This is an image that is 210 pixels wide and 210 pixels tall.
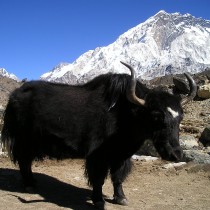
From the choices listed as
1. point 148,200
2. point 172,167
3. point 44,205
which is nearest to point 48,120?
point 44,205

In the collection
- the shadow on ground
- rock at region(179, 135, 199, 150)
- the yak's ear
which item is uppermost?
the yak's ear

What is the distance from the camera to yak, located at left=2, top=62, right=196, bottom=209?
5.70m

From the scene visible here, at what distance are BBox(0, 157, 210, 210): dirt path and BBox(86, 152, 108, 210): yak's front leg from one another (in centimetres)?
17

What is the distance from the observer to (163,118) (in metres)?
5.58

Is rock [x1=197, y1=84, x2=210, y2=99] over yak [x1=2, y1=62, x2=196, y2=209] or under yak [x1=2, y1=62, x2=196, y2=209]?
over

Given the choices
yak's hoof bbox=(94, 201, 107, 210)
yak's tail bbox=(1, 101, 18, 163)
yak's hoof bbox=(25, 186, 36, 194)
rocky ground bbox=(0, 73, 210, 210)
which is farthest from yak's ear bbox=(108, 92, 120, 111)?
yak's hoof bbox=(25, 186, 36, 194)

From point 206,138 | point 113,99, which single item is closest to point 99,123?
point 113,99

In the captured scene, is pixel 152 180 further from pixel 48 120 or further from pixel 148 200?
pixel 48 120

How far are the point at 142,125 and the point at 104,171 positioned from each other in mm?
870

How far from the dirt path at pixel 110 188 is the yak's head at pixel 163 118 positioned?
1.12m

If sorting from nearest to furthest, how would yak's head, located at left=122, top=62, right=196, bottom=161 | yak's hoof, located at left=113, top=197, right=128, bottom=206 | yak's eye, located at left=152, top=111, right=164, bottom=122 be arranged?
yak's head, located at left=122, top=62, right=196, bottom=161 < yak's eye, located at left=152, top=111, right=164, bottom=122 < yak's hoof, located at left=113, top=197, right=128, bottom=206

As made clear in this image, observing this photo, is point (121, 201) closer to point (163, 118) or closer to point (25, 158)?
point (163, 118)

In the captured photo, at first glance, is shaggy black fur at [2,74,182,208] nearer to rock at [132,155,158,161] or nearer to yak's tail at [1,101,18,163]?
yak's tail at [1,101,18,163]

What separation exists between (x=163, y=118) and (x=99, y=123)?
0.97 m
